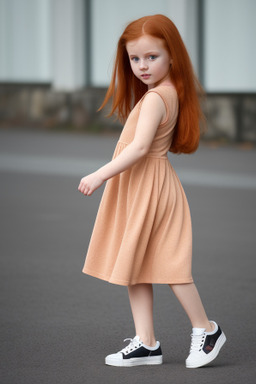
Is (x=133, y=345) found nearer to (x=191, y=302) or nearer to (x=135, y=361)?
(x=135, y=361)

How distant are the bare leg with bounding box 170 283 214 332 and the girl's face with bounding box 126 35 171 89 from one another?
89cm

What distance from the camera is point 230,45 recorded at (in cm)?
1580

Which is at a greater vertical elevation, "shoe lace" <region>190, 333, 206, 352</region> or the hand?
the hand

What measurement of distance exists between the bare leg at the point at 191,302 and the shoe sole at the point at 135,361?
0.25 meters

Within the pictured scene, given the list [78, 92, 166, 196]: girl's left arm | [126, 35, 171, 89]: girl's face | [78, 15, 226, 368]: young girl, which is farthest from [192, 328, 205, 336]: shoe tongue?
[126, 35, 171, 89]: girl's face

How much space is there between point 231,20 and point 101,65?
123 inches

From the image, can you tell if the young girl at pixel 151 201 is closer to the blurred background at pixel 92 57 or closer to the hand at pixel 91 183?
the hand at pixel 91 183

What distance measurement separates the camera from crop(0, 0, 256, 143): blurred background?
1543 cm

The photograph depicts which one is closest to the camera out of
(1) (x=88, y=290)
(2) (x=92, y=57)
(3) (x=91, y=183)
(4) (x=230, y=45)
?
(3) (x=91, y=183)

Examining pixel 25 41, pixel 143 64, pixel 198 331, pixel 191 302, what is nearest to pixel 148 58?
pixel 143 64

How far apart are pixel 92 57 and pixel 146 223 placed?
566 inches

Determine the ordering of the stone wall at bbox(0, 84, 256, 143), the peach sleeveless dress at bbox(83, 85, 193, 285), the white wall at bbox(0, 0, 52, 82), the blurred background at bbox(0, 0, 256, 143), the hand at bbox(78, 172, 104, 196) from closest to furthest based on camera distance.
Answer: the hand at bbox(78, 172, 104, 196) < the peach sleeveless dress at bbox(83, 85, 193, 285) < the stone wall at bbox(0, 84, 256, 143) < the blurred background at bbox(0, 0, 256, 143) < the white wall at bbox(0, 0, 52, 82)

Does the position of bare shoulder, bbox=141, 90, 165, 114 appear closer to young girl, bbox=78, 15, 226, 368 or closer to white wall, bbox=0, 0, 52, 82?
young girl, bbox=78, 15, 226, 368

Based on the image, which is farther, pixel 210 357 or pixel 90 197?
pixel 90 197
